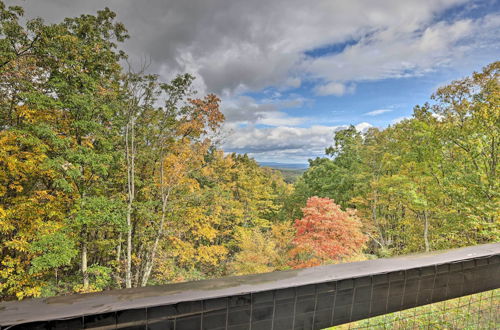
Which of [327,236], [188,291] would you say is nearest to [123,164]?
[327,236]

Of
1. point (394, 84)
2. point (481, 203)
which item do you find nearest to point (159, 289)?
point (481, 203)

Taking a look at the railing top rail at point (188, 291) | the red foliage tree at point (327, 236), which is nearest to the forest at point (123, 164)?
the red foliage tree at point (327, 236)

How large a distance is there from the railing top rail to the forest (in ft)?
23.5

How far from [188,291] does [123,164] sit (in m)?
9.52

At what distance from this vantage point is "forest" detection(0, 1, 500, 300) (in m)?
6.79

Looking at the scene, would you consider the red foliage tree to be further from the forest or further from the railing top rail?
the railing top rail

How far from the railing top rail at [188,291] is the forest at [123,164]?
23.5 feet

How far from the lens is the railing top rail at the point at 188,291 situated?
67cm

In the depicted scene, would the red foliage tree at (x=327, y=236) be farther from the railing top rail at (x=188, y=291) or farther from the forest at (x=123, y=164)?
the railing top rail at (x=188, y=291)

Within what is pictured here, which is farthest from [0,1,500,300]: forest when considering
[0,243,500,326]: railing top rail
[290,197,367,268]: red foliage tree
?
[0,243,500,326]: railing top rail

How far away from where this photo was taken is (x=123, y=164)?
910cm

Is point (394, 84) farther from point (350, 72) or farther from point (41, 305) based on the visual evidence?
point (41, 305)

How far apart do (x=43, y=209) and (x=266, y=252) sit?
9095mm

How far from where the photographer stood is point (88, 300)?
74 cm
